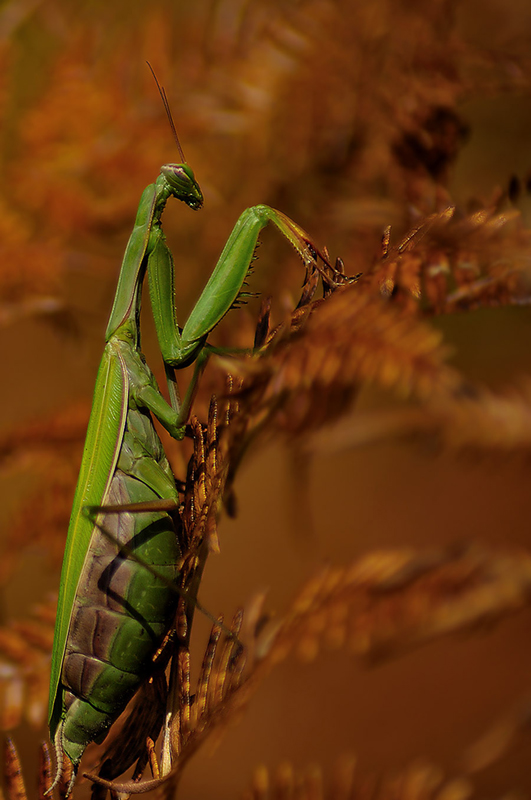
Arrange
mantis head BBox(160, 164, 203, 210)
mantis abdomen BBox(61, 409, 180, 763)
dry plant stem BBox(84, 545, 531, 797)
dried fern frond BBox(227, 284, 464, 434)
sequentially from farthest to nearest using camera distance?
mantis head BBox(160, 164, 203, 210) < mantis abdomen BBox(61, 409, 180, 763) < dried fern frond BBox(227, 284, 464, 434) < dry plant stem BBox(84, 545, 531, 797)

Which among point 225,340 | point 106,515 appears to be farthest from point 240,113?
point 106,515

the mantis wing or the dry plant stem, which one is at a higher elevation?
the mantis wing

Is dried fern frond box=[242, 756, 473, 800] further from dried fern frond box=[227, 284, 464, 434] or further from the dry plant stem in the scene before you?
dried fern frond box=[227, 284, 464, 434]

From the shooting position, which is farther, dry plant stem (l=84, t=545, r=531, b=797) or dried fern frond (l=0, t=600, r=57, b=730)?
dried fern frond (l=0, t=600, r=57, b=730)

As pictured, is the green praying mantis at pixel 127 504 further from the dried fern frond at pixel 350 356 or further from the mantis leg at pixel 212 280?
the dried fern frond at pixel 350 356

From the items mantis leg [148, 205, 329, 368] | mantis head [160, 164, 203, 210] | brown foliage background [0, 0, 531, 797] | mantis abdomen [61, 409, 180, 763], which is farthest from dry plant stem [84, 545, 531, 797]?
mantis head [160, 164, 203, 210]

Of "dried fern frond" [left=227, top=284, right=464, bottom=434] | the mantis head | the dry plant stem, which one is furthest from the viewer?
the mantis head

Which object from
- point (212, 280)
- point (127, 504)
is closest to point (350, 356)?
point (212, 280)

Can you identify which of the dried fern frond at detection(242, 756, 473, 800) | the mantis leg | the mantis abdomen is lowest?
the dried fern frond at detection(242, 756, 473, 800)
